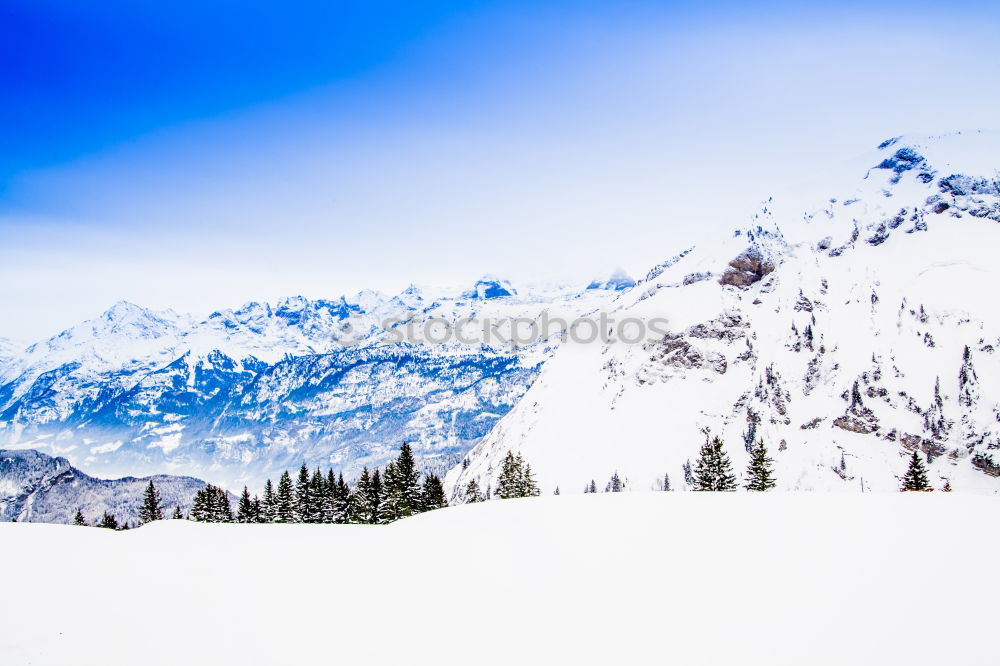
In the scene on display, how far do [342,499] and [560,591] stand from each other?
48386 millimetres

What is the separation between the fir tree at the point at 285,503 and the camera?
57.4 m

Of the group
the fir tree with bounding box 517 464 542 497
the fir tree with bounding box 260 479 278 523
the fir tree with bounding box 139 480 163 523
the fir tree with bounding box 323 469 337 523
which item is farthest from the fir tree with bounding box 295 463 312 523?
the fir tree with bounding box 139 480 163 523

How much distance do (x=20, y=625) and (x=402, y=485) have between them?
39.9 metres

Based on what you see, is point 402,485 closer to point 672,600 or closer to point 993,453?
point 672,600

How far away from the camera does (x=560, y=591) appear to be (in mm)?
13570

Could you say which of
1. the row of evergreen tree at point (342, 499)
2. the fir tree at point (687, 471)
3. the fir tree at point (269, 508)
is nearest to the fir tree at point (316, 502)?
the row of evergreen tree at point (342, 499)

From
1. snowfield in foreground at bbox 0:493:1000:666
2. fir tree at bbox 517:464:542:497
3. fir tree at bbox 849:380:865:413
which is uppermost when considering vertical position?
snowfield in foreground at bbox 0:493:1000:666

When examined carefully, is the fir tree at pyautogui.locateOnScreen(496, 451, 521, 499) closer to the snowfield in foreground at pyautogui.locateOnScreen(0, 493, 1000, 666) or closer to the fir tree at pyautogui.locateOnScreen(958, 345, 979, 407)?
the snowfield in foreground at pyautogui.locateOnScreen(0, 493, 1000, 666)

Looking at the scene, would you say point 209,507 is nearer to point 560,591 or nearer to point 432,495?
point 432,495

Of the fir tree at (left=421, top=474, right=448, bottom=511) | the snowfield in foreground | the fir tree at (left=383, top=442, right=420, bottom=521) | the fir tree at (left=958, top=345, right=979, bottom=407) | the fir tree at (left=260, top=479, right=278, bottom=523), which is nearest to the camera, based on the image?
the snowfield in foreground

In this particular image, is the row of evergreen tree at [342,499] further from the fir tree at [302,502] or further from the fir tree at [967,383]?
the fir tree at [967,383]

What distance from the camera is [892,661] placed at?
9586 millimetres

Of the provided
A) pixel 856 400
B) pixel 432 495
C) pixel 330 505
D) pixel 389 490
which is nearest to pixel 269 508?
pixel 330 505

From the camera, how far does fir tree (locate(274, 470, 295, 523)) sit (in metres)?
57.4
